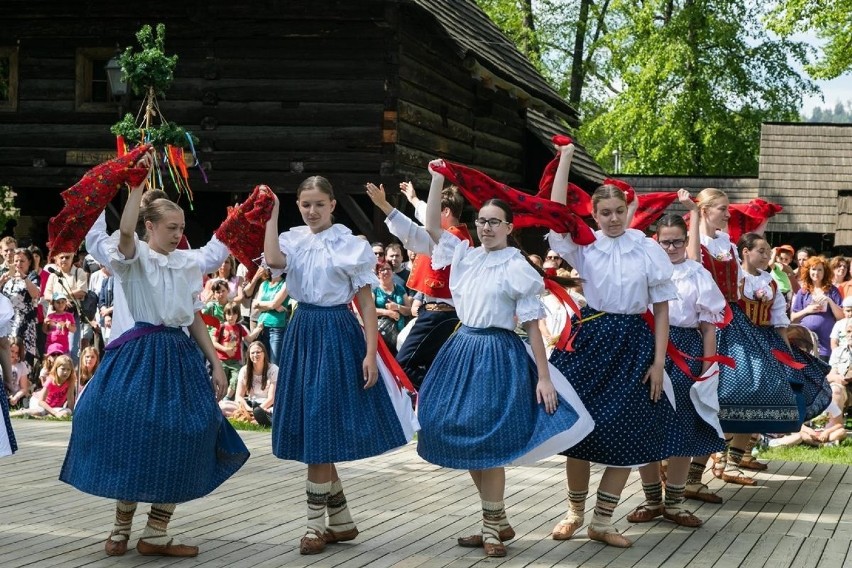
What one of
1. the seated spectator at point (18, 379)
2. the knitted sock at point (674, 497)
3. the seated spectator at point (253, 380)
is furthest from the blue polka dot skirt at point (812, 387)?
the seated spectator at point (18, 379)

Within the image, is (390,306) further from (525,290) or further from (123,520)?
(123,520)

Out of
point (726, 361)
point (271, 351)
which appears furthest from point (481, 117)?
point (726, 361)

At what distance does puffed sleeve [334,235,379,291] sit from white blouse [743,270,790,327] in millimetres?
2823

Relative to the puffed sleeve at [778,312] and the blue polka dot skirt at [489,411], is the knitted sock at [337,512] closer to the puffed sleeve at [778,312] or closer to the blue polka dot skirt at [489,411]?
the blue polka dot skirt at [489,411]

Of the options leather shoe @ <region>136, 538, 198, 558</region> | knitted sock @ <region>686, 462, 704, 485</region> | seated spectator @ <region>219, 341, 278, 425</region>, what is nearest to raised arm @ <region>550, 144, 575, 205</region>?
knitted sock @ <region>686, 462, 704, 485</region>

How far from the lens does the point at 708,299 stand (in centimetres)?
661

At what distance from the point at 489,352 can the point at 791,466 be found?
373 cm

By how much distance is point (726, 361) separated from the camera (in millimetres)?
6531

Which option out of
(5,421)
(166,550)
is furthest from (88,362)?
(166,550)

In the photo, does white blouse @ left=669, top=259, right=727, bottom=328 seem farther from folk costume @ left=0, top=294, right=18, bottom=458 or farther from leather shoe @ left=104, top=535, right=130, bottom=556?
folk costume @ left=0, top=294, right=18, bottom=458

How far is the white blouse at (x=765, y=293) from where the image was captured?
301 inches

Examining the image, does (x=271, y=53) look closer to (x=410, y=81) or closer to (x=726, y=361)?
(x=410, y=81)

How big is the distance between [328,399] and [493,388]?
75cm

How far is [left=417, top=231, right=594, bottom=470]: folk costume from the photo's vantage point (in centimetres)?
563
